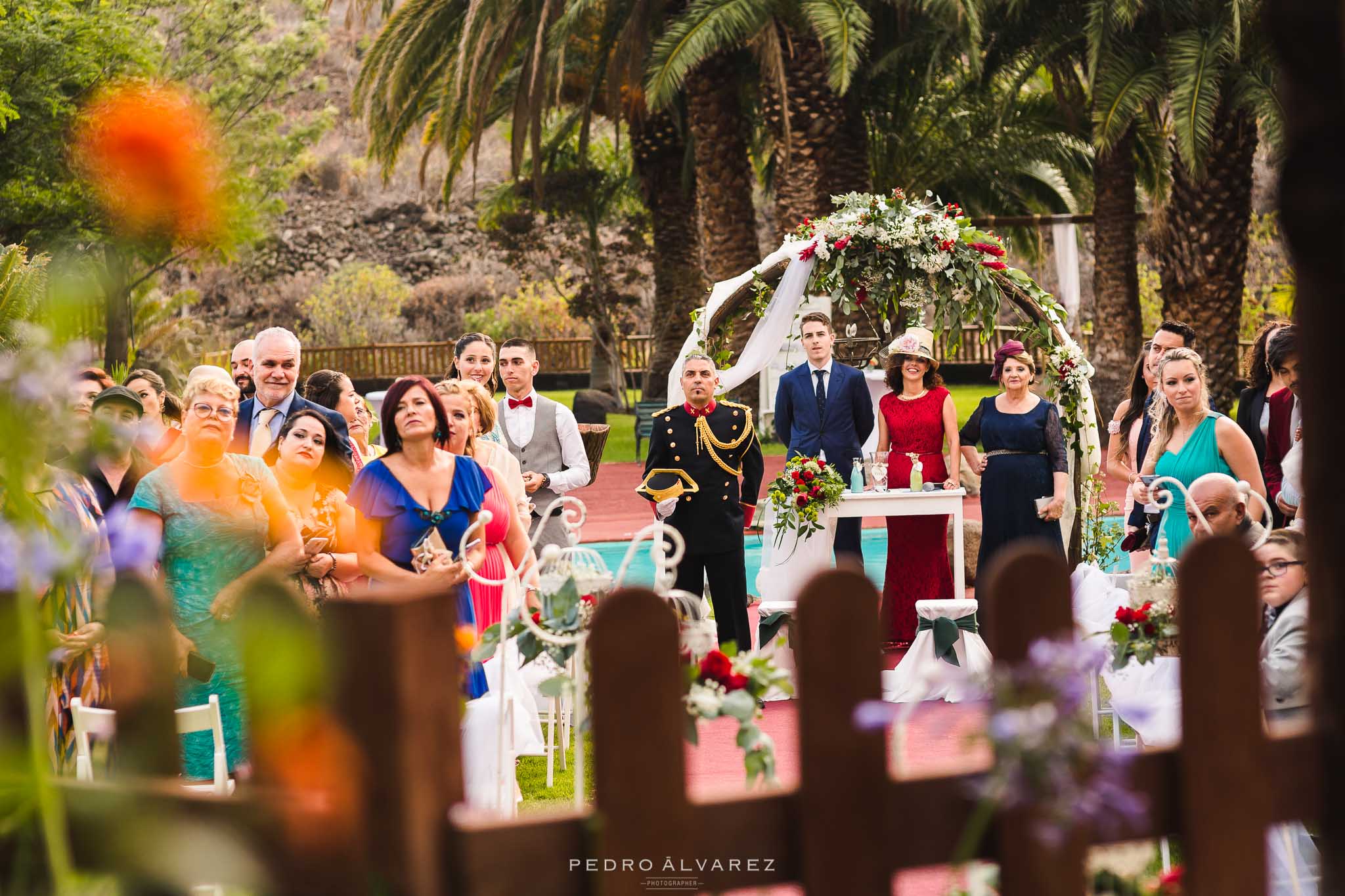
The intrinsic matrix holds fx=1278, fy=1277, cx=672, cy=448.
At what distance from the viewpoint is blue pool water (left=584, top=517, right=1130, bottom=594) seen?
10.4 metres

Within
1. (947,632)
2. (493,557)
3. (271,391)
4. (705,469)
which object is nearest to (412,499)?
(493,557)

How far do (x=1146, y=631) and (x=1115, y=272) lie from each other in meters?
14.9

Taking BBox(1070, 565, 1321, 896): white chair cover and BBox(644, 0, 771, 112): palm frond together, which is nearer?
BBox(1070, 565, 1321, 896): white chair cover

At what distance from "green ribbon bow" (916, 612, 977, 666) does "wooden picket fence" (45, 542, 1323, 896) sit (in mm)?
5450

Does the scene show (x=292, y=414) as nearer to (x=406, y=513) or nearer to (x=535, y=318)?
(x=406, y=513)

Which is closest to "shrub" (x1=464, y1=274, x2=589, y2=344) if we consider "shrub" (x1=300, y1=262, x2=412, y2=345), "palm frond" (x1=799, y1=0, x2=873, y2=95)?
"shrub" (x1=300, y1=262, x2=412, y2=345)

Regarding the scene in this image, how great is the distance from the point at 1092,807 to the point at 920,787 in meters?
0.27

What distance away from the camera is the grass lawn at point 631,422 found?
20.9m

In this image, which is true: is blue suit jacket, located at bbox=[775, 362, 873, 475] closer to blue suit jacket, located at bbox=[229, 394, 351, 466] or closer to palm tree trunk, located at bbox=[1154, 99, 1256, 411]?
blue suit jacket, located at bbox=[229, 394, 351, 466]

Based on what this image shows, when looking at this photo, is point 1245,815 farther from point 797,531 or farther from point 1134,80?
point 1134,80

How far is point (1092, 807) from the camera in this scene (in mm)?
1409

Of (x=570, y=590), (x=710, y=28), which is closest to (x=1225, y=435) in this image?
(x=570, y=590)

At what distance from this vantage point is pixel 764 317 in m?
9.96

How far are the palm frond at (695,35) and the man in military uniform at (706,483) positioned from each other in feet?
23.7
